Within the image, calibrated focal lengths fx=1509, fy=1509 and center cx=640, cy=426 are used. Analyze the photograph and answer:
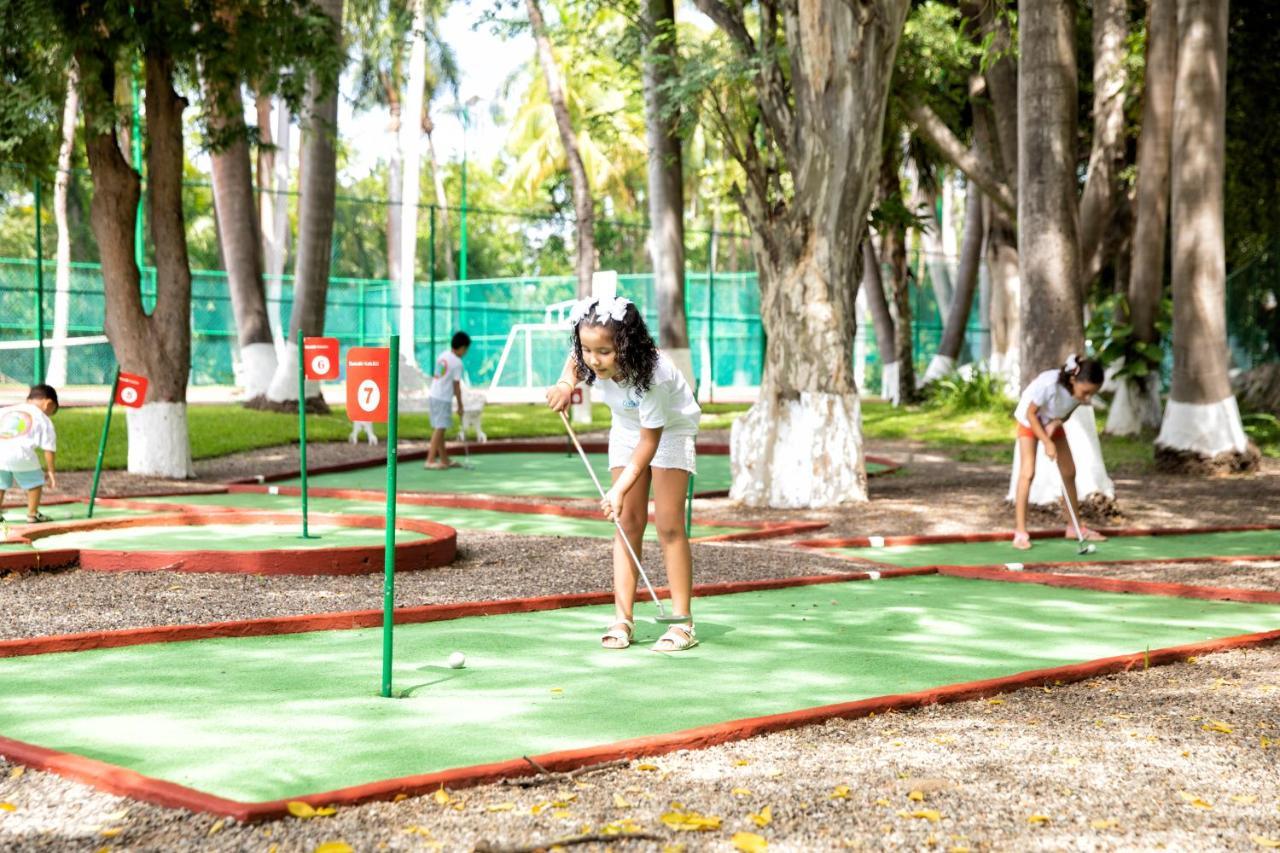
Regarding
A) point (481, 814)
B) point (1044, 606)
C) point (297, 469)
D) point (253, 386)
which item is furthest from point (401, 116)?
point (481, 814)

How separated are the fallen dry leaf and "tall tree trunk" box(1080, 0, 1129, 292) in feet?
43.6

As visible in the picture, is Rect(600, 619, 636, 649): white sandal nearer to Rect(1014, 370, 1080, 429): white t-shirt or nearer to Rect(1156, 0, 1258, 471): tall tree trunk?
Rect(1014, 370, 1080, 429): white t-shirt

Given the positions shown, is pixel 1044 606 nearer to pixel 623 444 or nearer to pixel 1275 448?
pixel 623 444

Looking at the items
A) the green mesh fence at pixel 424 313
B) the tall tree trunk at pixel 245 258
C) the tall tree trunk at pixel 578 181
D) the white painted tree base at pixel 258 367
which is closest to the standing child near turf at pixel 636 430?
the tall tree trunk at pixel 245 258

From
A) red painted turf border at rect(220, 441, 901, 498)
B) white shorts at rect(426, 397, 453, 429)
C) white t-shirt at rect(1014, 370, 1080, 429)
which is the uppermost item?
white t-shirt at rect(1014, 370, 1080, 429)

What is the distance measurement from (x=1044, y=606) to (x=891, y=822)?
3843mm

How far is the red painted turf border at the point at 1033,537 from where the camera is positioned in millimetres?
8852

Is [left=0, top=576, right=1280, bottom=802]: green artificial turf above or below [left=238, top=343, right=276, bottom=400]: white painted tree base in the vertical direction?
below

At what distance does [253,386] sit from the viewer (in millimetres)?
21359

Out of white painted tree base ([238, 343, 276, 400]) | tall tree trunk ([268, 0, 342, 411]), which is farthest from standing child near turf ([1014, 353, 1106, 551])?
white painted tree base ([238, 343, 276, 400])

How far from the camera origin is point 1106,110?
16562mm

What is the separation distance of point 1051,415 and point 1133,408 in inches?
363

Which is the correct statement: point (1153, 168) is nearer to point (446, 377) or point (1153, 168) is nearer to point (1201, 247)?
point (1201, 247)

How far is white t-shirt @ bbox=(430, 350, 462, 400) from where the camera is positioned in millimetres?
14523
